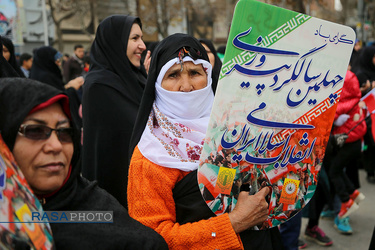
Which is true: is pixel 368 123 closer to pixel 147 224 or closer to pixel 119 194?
pixel 119 194

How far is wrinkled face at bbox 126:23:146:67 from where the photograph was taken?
9.95ft

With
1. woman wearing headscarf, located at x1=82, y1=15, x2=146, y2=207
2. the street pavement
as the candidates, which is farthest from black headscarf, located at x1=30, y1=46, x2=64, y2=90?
the street pavement

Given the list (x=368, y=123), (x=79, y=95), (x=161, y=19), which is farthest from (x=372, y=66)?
(x=161, y=19)

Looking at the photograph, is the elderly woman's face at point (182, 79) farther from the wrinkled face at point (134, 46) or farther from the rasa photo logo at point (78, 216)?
the wrinkled face at point (134, 46)

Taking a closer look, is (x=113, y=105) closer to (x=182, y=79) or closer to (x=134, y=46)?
(x=134, y=46)

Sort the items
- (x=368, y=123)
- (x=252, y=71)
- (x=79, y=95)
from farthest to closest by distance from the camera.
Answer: (x=79, y=95) → (x=368, y=123) → (x=252, y=71)

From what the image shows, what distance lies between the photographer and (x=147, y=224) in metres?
1.46

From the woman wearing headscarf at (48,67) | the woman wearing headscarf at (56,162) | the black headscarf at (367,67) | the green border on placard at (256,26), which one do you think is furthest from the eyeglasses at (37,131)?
the black headscarf at (367,67)

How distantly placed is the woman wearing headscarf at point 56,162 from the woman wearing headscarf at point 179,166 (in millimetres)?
142

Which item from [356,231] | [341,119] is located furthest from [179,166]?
[356,231]

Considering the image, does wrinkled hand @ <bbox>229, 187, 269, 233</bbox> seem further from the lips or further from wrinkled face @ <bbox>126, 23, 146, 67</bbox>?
wrinkled face @ <bbox>126, 23, 146, 67</bbox>

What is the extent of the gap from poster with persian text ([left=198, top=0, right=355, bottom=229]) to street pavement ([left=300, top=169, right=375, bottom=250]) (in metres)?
2.54

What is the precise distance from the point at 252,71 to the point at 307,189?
23.1 inches

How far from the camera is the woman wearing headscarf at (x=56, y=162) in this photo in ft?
3.65
